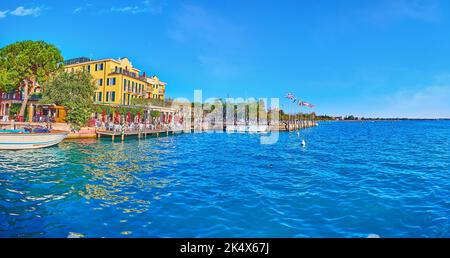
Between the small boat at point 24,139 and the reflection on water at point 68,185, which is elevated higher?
the small boat at point 24,139

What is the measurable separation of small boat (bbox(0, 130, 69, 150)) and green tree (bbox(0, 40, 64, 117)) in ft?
60.7

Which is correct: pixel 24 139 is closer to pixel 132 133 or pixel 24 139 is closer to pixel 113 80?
pixel 132 133

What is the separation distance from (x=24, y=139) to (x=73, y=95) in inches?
557

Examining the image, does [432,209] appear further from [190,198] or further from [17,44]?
[17,44]

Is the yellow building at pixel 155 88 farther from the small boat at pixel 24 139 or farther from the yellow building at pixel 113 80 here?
the small boat at pixel 24 139

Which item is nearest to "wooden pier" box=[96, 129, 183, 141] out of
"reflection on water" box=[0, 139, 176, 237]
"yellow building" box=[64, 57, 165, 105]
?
"yellow building" box=[64, 57, 165, 105]

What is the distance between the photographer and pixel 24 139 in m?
24.5

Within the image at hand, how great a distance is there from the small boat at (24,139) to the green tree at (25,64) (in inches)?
728

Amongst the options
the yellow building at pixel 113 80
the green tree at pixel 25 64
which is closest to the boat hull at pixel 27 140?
the green tree at pixel 25 64

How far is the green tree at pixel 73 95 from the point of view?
35031mm

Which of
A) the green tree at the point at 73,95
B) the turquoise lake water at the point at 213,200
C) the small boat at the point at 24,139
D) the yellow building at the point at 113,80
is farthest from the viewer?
the yellow building at the point at 113,80
